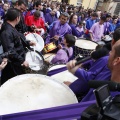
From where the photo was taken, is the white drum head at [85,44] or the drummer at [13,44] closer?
the drummer at [13,44]

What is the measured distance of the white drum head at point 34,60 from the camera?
352 cm

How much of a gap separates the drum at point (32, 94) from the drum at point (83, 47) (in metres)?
2.16

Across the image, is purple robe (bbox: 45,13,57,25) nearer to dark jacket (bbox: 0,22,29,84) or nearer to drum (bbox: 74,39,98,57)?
drum (bbox: 74,39,98,57)

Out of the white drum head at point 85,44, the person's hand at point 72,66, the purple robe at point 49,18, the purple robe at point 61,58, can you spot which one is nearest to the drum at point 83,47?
the white drum head at point 85,44

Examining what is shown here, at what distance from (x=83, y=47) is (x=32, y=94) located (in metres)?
2.97

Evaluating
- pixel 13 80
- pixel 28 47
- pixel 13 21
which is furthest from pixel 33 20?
pixel 13 80

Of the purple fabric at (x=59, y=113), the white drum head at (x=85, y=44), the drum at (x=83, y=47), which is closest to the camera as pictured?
the purple fabric at (x=59, y=113)

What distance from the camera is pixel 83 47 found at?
4.73 metres

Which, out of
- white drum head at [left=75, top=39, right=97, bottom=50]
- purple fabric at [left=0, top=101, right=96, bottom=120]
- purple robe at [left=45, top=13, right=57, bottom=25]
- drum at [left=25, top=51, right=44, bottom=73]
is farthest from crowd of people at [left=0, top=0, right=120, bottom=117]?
purple robe at [left=45, top=13, right=57, bottom=25]

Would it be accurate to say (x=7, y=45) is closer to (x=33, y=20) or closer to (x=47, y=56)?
(x=47, y=56)

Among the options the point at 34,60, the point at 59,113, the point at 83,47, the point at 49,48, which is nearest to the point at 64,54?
the point at 34,60

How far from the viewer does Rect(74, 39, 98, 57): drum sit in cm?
444

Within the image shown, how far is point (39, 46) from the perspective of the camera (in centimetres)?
420

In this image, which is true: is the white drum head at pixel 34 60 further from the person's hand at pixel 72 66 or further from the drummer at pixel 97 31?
the drummer at pixel 97 31
